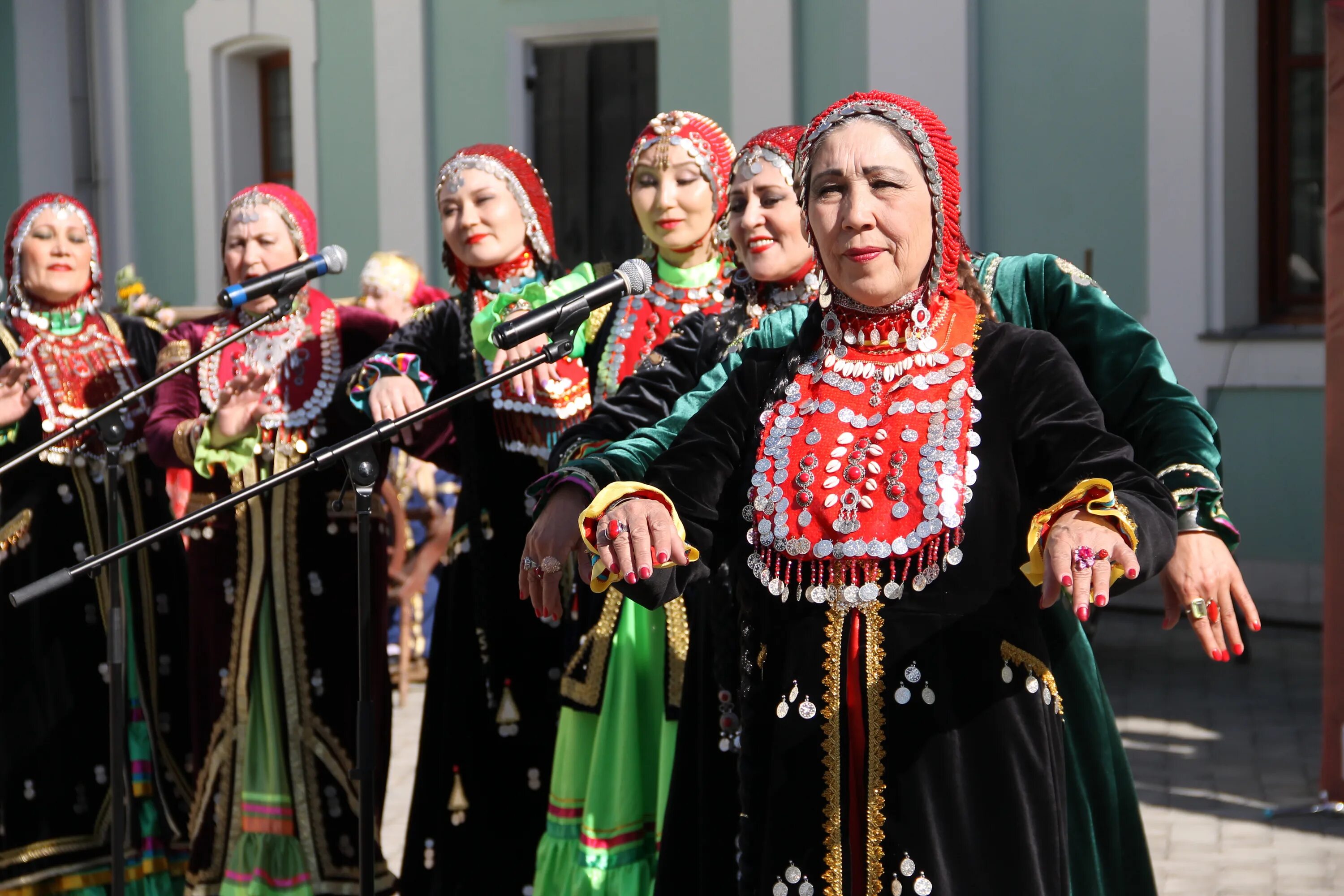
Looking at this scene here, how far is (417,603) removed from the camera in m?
7.12

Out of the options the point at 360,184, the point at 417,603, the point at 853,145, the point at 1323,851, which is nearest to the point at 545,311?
the point at 853,145

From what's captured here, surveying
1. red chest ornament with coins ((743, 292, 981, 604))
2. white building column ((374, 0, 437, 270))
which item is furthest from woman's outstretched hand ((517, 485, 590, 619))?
white building column ((374, 0, 437, 270))

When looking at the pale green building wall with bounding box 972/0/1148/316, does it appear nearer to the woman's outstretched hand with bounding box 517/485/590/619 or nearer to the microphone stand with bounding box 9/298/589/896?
the microphone stand with bounding box 9/298/589/896

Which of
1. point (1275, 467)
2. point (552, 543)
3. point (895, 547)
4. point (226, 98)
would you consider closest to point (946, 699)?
point (895, 547)

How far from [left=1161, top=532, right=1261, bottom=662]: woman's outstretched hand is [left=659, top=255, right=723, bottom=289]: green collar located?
176 centimetres

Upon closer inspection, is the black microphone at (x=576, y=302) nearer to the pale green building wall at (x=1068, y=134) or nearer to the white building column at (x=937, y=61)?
the pale green building wall at (x=1068, y=134)

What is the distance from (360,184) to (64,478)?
6.16 m

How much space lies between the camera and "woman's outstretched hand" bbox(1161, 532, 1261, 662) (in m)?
2.07

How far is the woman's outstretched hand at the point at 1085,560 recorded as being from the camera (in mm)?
1899

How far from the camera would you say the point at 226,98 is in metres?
10.9

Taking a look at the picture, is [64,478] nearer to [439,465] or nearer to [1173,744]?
[439,465]

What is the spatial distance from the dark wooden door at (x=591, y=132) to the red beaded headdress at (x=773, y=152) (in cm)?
647

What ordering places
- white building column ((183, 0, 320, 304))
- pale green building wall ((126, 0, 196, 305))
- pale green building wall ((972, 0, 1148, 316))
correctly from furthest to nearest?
pale green building wall ((126, 0, 196, 305))
white building column ((183, 0, 320, 304))
pale green building wall ((972, 0, 1148, 316))

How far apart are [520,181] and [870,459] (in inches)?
76.4
